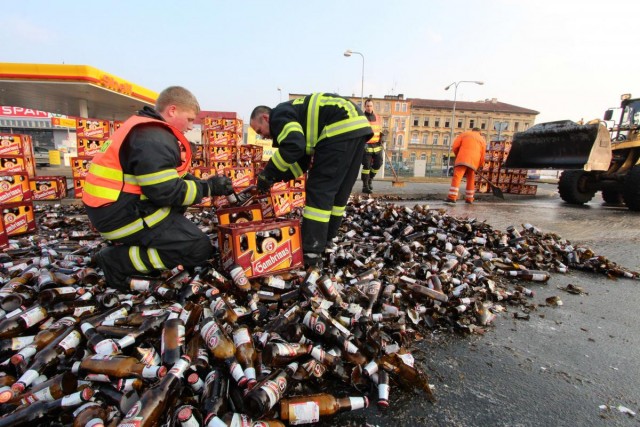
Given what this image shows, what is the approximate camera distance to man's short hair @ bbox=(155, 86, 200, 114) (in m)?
2.89

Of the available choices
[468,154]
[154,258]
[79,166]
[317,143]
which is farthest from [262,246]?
[79,166]

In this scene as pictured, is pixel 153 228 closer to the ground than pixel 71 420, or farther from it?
farther from it

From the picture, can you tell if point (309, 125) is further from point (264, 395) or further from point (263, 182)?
point (264, 395)

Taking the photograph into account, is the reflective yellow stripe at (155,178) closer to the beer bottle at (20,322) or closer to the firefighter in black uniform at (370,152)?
the beer bottle at (20,322)

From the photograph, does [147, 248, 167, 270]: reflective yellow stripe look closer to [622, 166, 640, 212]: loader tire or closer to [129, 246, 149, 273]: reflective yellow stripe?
[129, 246, 149, 273]: reflective yellow stripe

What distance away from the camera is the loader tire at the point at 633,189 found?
856 centimetres

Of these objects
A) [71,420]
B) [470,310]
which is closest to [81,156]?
[71,420]

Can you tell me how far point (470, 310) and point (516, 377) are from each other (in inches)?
31.2

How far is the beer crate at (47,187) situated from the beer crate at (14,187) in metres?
3.00

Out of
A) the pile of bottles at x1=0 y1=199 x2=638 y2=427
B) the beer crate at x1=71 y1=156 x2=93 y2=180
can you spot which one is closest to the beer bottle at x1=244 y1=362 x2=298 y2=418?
the pile of bottles at x1=0 y1=199 x2=638 y2=427

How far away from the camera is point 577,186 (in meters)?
10.5

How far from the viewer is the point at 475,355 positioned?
7.30 feet

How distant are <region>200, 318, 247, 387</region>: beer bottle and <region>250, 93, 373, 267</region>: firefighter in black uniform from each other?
1.47 meters

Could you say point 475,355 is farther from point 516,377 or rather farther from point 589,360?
point 589,360
